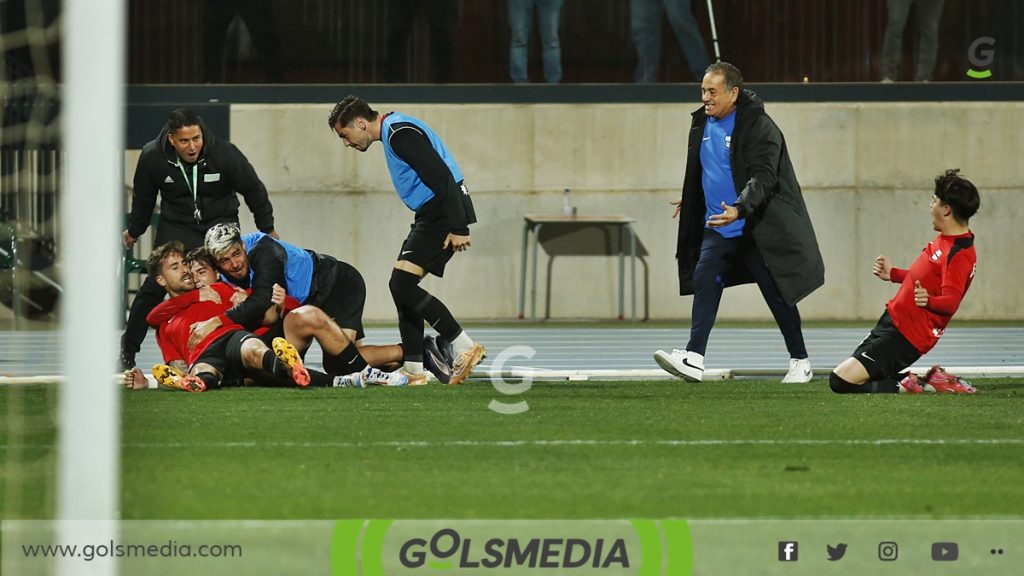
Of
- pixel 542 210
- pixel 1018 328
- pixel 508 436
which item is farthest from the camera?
pixel 542 210

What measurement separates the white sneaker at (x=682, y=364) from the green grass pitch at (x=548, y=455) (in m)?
0.18

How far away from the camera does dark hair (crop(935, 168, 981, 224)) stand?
7.29m

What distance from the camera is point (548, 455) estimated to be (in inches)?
209

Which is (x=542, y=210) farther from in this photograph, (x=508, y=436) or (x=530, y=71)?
(x=508, y=436)

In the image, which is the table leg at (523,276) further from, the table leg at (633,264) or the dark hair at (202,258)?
the dark hair at (202,258)

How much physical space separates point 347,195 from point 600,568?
13455mm

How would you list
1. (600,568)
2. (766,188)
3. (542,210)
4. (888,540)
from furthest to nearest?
(542,210), (766,188), (888,540), (600,568)

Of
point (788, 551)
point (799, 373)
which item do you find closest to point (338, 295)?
point (799, 373)

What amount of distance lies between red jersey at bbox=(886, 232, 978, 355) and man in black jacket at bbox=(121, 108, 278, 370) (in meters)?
3.74

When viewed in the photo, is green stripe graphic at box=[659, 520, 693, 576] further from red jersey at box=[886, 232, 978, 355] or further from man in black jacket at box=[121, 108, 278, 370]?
man in black jacket at box=[121, 108, 278, 370]

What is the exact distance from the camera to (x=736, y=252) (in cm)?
856

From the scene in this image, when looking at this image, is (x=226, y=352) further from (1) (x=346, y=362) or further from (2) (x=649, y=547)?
(2) (x=649, y=547)

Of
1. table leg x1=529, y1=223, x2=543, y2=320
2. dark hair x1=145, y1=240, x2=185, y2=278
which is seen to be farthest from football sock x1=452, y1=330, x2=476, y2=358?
table leg x1=529, y1=223, x2=543, y2=320

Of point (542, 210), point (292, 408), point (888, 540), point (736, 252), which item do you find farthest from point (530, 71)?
point (888, 540)
